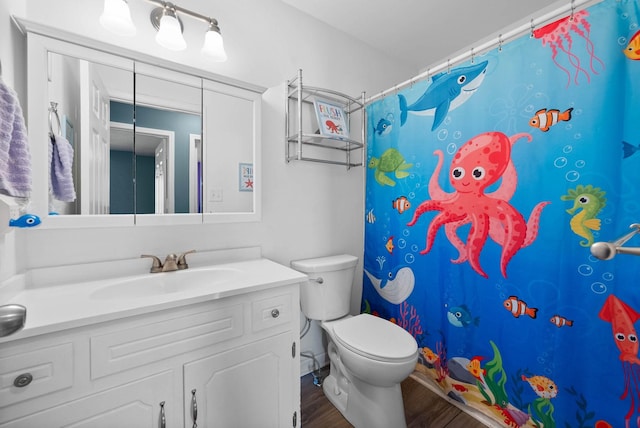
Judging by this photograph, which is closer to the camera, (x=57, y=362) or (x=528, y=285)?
(x=57, y=362)

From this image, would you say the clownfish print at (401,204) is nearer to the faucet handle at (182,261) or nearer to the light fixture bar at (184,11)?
the faucet handle at (182,261)

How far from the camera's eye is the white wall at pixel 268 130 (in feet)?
3.46

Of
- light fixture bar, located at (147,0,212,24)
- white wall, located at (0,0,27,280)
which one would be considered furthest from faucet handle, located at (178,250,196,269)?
light fixture bar, located at (147,0,212,24)

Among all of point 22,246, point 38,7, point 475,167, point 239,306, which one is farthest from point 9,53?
point 475,167

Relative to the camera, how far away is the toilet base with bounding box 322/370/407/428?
1.26 m

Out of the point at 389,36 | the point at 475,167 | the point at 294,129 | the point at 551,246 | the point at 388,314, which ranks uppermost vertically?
the point at 389,36

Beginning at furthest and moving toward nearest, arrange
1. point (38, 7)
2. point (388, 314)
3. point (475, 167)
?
point (388, 314) < point (475, 167) < point (38, 7)

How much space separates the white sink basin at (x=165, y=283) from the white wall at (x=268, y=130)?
0.15m

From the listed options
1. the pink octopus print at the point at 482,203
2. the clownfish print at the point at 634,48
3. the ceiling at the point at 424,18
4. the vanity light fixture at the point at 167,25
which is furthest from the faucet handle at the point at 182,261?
the clownfish print at the point at 634,48

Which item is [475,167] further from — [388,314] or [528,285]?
[388,314]

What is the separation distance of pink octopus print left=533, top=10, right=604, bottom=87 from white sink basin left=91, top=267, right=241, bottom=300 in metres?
1.65

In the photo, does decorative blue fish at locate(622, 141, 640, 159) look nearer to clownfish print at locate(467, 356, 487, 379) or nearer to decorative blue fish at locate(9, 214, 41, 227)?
clownfish print at locate(467, 356, 487, 379)

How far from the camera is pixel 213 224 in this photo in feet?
4.66

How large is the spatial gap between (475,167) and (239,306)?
1.29m
